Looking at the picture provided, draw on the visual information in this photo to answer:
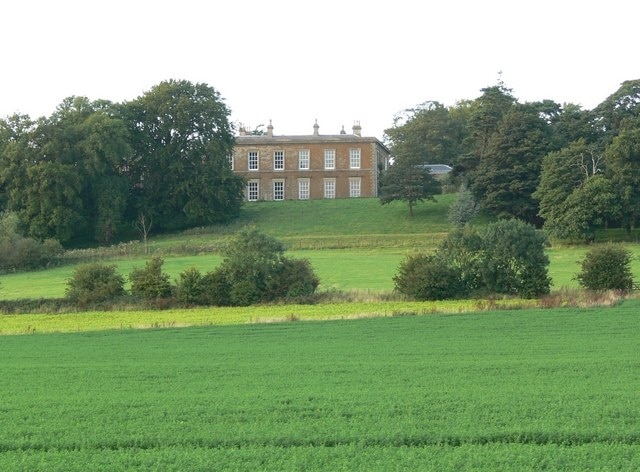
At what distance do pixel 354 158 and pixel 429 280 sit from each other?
56265 mm

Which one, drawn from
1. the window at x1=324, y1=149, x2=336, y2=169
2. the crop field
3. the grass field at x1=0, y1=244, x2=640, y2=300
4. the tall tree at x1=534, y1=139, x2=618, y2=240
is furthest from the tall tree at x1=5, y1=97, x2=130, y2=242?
the crop field

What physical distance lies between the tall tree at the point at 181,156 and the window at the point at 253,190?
13.1 metres

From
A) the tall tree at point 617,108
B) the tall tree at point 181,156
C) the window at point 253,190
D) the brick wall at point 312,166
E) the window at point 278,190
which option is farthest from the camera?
the window at point 253,190

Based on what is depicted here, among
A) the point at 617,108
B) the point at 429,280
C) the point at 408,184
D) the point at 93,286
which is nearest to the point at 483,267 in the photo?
the point at 429,280

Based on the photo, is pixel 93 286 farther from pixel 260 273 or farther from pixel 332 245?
pixel 332 245

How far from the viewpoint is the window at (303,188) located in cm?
9612

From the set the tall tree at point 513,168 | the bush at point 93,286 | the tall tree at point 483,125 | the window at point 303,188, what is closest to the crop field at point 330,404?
the bush at point 93,286

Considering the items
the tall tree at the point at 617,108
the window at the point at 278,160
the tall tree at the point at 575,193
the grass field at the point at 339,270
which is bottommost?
the grass field at the point at 339,270

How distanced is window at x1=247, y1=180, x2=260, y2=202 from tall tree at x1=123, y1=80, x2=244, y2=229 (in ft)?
43.1

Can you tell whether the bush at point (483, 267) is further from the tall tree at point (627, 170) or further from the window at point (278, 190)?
the window at point (278, 190)

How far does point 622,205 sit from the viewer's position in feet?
220

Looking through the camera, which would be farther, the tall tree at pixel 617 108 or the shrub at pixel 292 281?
the tall tree at pixel 617 108

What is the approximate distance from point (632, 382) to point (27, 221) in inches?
2610

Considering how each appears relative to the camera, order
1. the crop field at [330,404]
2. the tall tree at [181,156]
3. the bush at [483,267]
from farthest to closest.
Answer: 1. the tall tree at [181,156]
2. the bush at [483,267]
3. the crop field at [330,404]
